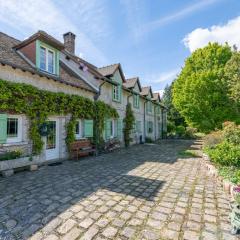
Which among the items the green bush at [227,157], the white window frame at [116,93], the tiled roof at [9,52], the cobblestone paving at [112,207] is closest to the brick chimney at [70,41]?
the white window frame at [116,93]

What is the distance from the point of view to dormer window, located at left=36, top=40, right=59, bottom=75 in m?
10.7

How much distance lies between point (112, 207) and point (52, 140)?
7.15 meters

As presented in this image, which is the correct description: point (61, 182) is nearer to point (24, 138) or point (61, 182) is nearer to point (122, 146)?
point (24, 138)

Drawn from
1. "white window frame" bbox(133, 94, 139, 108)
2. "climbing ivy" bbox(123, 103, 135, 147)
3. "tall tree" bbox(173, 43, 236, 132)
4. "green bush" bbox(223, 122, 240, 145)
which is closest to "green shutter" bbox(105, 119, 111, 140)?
"climbing ivy" bbox(123, 103, 135, 147)

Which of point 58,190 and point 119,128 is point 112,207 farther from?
point 119,128

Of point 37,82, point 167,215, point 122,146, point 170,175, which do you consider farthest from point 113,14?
point 122,146

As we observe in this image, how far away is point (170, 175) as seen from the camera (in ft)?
26.5

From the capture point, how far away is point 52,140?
1098 centimetres

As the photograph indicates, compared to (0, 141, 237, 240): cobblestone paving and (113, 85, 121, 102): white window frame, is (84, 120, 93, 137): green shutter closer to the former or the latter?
(113, 85, 121, 102): white window frame

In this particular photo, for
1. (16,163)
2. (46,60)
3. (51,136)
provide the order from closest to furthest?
(16,163), (51,136), (46,60)

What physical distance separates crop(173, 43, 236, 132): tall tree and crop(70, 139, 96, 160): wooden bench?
45.7 ft

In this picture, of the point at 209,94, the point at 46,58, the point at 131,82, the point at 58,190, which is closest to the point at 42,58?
the point at 46,58

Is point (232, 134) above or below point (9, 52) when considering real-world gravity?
below

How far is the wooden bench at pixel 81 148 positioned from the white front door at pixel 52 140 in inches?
38.4
